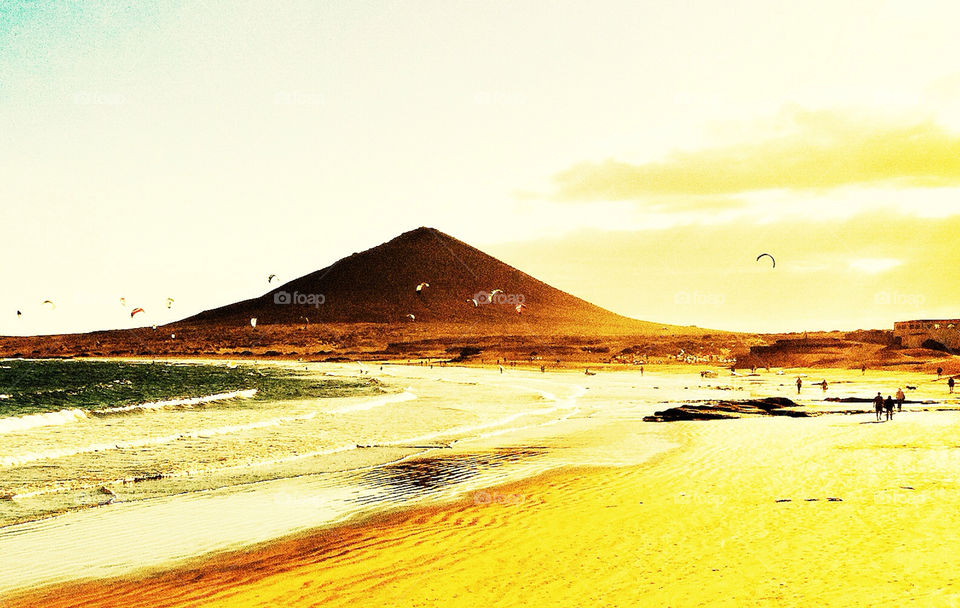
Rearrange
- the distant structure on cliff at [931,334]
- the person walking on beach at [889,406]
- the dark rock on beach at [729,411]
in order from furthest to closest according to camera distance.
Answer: the distant structure on cliff at [931,334] < the dark rock on beach at [729,411] < the person walking on beach at [889,406]

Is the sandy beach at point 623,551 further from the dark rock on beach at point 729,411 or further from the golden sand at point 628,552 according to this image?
the dark rock on beach at point 729,411

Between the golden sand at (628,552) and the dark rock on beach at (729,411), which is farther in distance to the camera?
the dark rock on beach at (729,411)

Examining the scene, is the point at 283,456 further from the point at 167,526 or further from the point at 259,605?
the point at 259,605

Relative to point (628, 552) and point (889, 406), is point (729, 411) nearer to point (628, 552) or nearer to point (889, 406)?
point (889, 406)

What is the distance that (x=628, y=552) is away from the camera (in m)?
10.1

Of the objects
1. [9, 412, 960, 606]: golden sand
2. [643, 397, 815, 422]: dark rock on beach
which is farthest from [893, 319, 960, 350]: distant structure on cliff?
[9, 412, 960, 606]: golden sand

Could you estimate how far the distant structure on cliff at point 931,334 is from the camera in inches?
3204

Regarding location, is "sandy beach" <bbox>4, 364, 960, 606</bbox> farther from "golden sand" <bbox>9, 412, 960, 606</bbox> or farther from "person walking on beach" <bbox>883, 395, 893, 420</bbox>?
"person walking on beach" <bbox>883, 395, 893, 420</bbox>

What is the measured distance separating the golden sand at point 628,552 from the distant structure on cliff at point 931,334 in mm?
76133

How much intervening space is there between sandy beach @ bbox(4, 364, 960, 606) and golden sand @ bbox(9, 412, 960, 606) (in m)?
0.03

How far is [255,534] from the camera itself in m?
12.2

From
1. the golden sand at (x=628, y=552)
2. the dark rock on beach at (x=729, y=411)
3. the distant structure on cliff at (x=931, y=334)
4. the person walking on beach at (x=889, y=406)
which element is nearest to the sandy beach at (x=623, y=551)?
the golden sand at (x=628, y=552)

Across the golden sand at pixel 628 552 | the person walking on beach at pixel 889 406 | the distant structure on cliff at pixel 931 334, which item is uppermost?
the distant structure on cliff at pixel 931 334

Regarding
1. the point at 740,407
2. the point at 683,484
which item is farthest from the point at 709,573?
the point at 740,407
